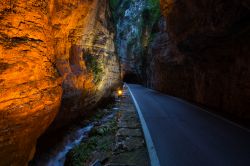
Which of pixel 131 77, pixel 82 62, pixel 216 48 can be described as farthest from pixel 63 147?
pixel 131 77

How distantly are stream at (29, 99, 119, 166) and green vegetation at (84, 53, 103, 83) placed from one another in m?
2.90

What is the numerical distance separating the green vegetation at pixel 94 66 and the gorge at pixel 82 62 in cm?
7

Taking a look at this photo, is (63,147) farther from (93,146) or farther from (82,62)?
(82,62)

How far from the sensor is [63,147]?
9.92 meters

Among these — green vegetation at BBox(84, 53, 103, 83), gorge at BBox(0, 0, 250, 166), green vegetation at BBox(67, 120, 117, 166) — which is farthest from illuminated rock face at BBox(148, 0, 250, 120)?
green vegetation at BBox(67, 120, 117, 166)

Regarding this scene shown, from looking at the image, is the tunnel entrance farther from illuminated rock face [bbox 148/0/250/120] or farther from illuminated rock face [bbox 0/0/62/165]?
illuminated rock face [bbox 0/0/62/165]

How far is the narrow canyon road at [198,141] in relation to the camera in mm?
5797

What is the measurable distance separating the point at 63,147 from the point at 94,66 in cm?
570

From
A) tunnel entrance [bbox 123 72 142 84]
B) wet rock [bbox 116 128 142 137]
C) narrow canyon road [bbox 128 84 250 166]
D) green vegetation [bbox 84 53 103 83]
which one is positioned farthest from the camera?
tunnel entrance [bbox 123 72 142 84]

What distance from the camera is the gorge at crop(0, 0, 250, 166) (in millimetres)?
5145

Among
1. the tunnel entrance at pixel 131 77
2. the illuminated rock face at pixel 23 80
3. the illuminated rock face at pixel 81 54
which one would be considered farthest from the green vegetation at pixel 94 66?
the tunnel entrance at pixel 131 77

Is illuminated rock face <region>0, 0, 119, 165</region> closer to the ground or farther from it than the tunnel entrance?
farther from it

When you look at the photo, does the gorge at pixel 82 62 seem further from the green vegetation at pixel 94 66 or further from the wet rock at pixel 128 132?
the wet rock at pixel 128 132

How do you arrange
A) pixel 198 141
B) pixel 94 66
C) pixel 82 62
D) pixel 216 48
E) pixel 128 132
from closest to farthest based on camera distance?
pixel 198 141, pixel 128 132, pixel 216 48, pixel 82 62, pixel 94 66
